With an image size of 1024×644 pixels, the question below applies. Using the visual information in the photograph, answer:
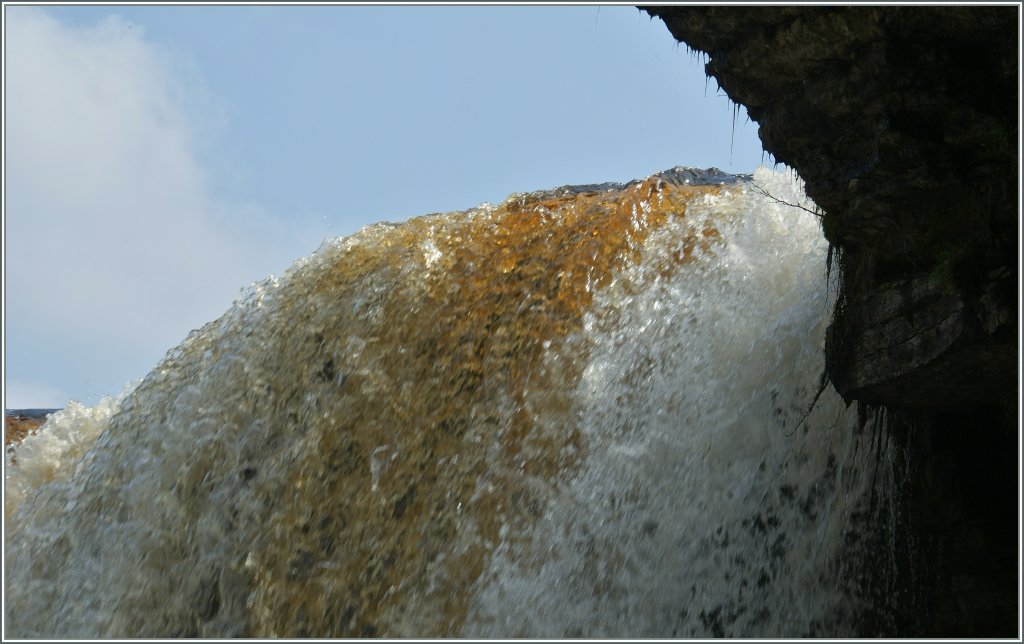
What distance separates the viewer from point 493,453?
711cm

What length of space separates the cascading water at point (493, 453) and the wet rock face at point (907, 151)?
40.6 inches

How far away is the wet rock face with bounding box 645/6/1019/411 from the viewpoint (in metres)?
5.08

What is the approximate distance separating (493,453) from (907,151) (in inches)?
125

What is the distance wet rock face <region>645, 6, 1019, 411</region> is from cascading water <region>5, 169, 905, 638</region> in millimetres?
1031

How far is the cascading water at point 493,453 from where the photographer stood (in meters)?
6.37

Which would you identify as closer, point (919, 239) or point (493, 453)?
point (919, 239)

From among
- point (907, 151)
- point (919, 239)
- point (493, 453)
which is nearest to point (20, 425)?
point (493, 453)

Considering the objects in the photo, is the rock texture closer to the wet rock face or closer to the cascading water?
the wet rock face

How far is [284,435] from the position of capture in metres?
7.77

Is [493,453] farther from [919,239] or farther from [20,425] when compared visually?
[20,425]

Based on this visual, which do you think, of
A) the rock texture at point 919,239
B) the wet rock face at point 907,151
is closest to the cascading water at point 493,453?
the rock texture at point 919,239

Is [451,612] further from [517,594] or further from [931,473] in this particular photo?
[931,473]

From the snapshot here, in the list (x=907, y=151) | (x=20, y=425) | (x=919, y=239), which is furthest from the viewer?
(x=20, y=425)

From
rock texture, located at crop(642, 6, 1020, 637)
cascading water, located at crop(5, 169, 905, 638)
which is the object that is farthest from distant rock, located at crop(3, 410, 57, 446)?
rock texture, located at crop(642, 6, 1020, 637)
